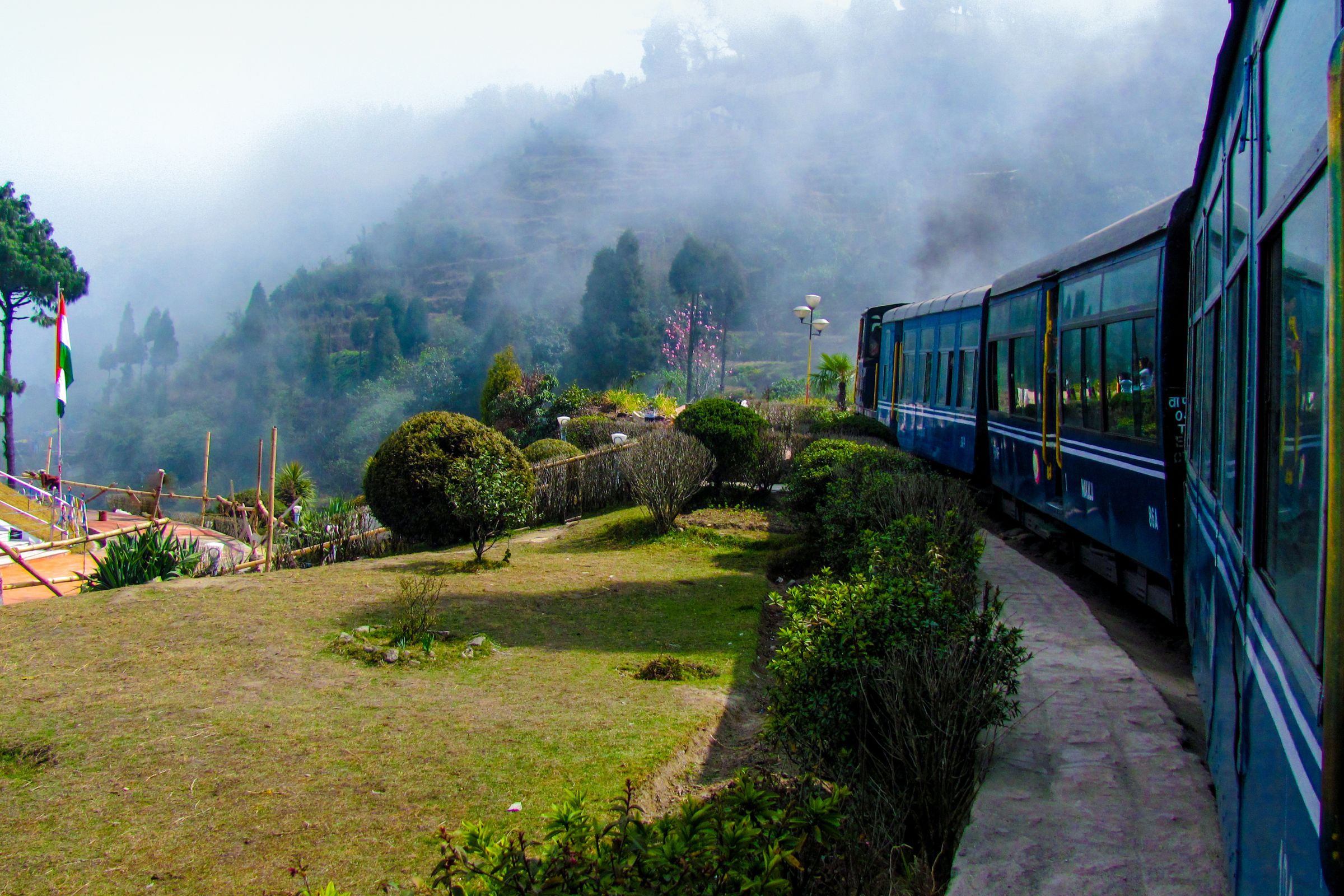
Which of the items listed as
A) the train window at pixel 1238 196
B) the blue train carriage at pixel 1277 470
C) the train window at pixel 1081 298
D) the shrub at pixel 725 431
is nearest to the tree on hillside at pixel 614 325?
the shrub at pixel 725 431

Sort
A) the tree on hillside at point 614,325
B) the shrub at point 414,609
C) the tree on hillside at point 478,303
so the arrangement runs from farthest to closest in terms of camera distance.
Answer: the tree on hillside at point 478,303 < the tree on hillside at point 614,325 < the shrub at point 414,609

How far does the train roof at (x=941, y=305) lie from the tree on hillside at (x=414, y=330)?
88.6 meters

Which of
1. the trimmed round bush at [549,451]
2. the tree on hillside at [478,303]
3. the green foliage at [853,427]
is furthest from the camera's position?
the tree on hillside at [478,303]

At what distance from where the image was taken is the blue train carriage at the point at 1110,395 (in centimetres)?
603

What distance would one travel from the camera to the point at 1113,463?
696 centimetres

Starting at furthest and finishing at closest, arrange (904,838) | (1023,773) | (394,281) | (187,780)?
(394,281) → (187,780) → (1023,773) → (904,838)

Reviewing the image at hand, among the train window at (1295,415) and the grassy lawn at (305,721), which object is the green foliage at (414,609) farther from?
the train window at (1295,415)

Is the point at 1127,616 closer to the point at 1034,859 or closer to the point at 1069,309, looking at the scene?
the point at 1069,309

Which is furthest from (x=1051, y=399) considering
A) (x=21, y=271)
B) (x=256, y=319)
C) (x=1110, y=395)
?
(x=256, y=319)

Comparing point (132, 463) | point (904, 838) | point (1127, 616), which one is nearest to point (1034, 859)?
point (904, 838)

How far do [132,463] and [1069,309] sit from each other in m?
107

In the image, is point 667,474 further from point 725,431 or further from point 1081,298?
point 1081,298

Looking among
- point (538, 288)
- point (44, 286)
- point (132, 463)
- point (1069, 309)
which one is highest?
point (538, 288)

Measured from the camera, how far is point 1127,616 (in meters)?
7.94
